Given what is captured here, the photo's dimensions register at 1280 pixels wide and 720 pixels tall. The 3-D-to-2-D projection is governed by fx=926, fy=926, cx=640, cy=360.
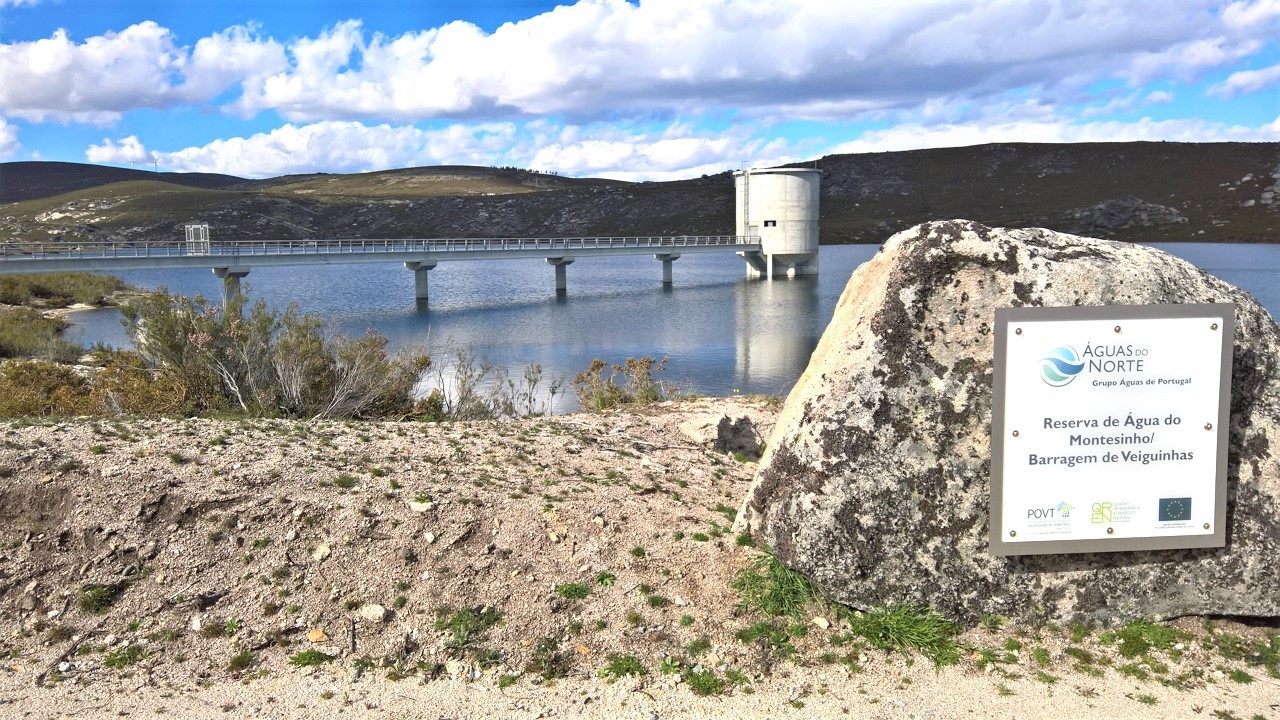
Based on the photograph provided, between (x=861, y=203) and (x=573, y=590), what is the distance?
130 meters

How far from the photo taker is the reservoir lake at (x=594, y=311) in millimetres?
25281

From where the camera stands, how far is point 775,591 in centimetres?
523

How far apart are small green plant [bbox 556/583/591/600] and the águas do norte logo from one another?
273cm

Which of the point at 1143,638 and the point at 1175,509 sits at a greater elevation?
the point at 1175,509

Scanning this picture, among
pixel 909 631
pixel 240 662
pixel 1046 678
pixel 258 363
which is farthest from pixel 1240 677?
pixel 258 363

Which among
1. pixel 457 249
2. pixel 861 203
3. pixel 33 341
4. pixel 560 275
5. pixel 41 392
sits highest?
pixel 861 203

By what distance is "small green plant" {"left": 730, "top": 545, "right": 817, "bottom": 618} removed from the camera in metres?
5.17

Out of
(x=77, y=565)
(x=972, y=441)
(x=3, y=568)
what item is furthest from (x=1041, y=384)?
(x=3, y=568)

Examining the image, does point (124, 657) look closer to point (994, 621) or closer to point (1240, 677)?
point (994, 621)

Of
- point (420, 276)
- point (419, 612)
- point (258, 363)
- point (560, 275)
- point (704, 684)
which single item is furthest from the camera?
point (560, 275)

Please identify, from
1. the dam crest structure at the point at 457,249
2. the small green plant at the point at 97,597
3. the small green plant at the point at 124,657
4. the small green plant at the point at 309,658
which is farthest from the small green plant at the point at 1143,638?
the dam crest structure at the point at 457,249

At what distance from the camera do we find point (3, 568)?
5473 mm

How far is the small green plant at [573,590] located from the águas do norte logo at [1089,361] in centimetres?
273

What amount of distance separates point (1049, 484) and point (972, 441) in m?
0.45
